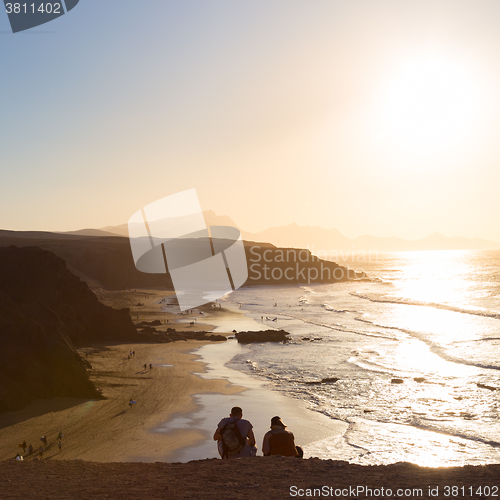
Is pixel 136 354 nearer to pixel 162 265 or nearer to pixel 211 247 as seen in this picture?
pixel 162 265

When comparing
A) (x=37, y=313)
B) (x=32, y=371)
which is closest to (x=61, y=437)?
(x=32, y=371)

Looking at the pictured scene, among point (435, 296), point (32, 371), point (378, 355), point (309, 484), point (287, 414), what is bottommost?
point (435, 296)

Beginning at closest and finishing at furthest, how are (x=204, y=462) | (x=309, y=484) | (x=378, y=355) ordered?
1. (x=309, y=484)
2. (x=204, y=462)
3. (x=378, y=355)

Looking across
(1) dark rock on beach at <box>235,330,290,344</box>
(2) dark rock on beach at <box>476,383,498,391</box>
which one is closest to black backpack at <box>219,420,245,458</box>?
(2) dark rock on beach at <box>476,383,498,391</box>

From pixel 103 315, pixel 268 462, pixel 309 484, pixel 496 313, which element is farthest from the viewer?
pixel 496 313

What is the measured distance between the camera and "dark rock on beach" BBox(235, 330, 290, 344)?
138ft

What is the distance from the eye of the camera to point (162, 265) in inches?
5226

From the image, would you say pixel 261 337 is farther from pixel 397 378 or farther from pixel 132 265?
pixel 132 265

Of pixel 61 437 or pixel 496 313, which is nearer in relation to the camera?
pixel 61 437

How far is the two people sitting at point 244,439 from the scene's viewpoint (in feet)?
26.3

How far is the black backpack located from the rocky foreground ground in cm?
28

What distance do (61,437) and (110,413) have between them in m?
3.46

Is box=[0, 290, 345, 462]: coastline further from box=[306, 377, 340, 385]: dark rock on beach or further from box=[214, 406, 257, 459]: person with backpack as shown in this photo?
box=[214, 406, 257, 459]: person with backpack

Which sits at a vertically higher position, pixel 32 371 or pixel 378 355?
pixel 32 371
